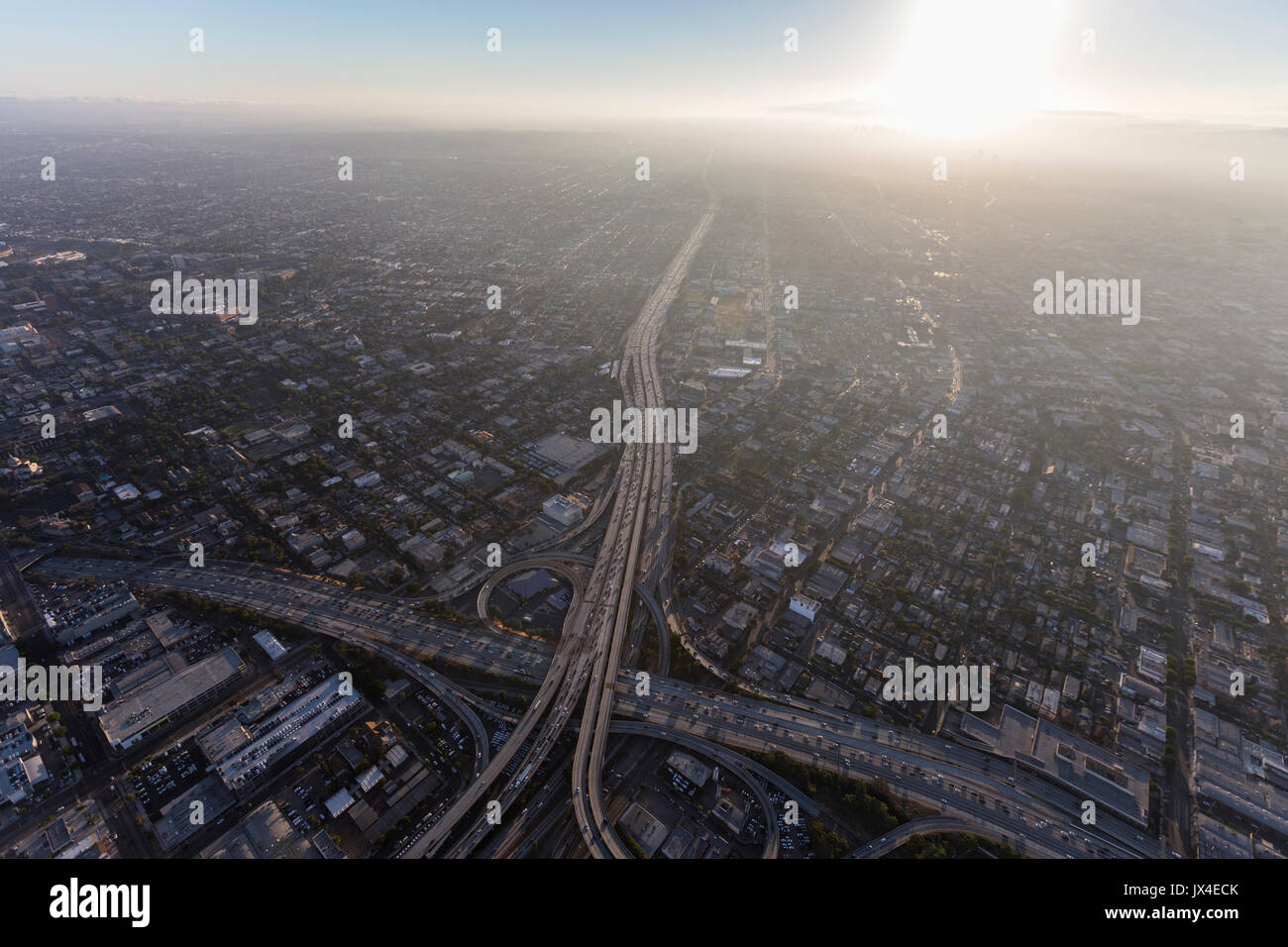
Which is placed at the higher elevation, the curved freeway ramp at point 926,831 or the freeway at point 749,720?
the freeway at point 749,720

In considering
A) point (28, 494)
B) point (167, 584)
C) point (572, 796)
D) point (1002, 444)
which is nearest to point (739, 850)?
point (572, 796)

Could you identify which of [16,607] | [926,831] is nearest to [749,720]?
[926,831]

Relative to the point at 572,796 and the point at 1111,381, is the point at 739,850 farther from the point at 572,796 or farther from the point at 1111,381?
the point at 1111,381

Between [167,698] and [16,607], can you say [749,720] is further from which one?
[16,607]

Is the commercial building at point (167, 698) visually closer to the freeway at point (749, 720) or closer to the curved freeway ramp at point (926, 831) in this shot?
the freeway at point (749, 720)

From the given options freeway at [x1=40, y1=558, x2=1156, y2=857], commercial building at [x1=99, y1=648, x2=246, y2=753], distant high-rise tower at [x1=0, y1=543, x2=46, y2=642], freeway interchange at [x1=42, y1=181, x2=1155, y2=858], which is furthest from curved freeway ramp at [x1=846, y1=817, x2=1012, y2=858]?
distant high-rise tower at [x1=0, y1=543, x2=46, y2=642]

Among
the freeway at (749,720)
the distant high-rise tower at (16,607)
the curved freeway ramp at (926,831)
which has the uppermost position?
the distant high-rise tower at (16,607)

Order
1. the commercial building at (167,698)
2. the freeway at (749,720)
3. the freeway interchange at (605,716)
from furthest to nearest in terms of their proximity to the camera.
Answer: the commercial building at (167,698) → the freeway at (749,720) → the freeway interchange at (605,716)

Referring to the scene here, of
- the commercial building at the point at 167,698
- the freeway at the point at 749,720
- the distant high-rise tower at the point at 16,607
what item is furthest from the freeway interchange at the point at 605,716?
the commercial building at the point at 167,698
